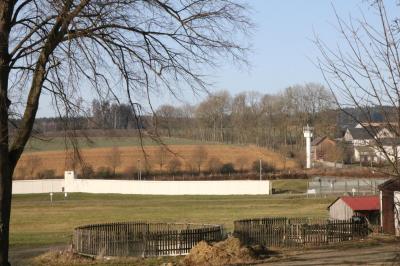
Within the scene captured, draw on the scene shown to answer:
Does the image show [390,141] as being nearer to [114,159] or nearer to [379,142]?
[379,142]

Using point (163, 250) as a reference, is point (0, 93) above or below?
above

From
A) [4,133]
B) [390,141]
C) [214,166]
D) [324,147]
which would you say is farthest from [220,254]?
[214,166]

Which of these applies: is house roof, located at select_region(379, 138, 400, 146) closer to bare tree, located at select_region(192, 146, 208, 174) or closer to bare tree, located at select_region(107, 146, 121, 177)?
bare tree, located at select_region(107, 146, 121, 177)

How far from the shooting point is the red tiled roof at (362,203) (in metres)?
37.8

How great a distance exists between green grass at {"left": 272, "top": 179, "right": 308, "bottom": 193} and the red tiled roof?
47.3 meters

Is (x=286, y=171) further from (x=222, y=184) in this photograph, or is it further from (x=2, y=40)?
(x=2, y=40)

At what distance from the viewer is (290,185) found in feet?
300

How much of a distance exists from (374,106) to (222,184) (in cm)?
8458

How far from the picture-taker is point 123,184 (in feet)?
313

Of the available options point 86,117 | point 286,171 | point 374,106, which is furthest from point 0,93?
point 286,171

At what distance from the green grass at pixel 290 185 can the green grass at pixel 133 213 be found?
917 cm

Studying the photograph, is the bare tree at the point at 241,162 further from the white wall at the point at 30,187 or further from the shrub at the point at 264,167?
the white wall at the point at 30,187

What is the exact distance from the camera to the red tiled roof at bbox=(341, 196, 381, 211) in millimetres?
37781

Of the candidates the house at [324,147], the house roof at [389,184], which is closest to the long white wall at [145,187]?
the house at [324,147]
